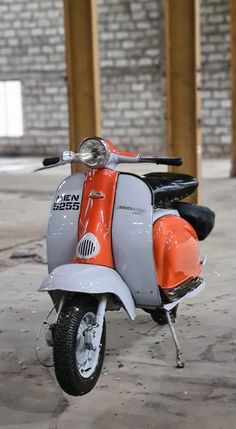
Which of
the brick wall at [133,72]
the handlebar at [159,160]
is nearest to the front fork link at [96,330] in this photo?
the handlebar at [159,160]

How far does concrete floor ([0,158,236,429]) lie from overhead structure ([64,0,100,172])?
2.45 metres

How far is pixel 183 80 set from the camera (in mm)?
6051

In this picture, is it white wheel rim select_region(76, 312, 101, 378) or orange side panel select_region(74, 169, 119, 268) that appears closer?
white wheel rim select_region(76, 312, 101, 378)

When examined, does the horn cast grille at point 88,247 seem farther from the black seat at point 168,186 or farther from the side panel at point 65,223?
the black seat at point 168,186

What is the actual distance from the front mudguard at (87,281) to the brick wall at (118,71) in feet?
34.2

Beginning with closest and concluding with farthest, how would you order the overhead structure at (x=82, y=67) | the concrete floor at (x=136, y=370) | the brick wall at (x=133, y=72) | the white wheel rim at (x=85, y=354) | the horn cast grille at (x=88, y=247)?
the concrete floor at (x=136, y=370) → the white wheel rim at (x=85, y=354) → the horn cast grille at (x=88, y=247) → the overhead structure at (x=82, y=67) → the brick wall at (x=133, y=72)

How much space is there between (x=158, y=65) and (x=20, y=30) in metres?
3.23

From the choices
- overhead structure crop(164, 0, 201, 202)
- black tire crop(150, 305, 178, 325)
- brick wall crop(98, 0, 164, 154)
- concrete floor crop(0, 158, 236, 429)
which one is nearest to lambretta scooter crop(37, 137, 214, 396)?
concrete floor crop(0, 158, 236, 429)

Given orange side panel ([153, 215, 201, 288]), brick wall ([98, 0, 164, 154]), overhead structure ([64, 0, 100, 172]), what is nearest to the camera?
orange side panel ([153, 215, 201, 288])

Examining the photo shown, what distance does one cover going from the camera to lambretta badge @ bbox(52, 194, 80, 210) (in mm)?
2713

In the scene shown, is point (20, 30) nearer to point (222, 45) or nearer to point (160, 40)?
point (160, 40)

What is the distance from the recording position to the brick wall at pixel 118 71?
12.6 meters

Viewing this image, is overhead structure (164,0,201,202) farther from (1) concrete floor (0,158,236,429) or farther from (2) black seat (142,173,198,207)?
(2) black seat (142,173,198,207)

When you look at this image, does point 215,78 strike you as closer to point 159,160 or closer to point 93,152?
point 159,160
